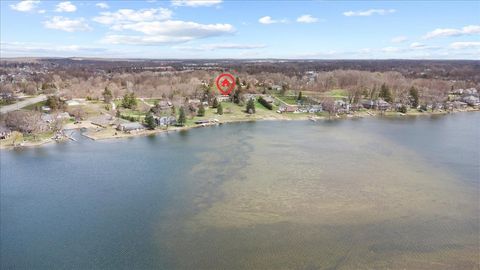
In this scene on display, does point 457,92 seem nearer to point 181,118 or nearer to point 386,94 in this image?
point 386,94

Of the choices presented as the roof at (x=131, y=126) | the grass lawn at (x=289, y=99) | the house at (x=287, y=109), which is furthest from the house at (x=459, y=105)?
the roof at (x=131, y=126)

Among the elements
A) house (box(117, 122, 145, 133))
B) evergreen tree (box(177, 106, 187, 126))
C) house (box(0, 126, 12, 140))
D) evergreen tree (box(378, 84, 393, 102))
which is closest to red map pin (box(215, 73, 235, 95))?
evergreen tree (box(177, 106, 187, 126))

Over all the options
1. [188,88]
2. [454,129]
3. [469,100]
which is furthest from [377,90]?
[188,88]

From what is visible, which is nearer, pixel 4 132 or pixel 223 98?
pixel 4 132

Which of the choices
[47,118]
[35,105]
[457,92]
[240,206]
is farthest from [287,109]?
[457,92]

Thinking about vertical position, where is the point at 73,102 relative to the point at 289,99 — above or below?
below

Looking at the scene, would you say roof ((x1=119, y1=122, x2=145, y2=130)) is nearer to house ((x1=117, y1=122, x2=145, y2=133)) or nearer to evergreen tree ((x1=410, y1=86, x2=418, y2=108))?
house ((x1=117, y1=122, x2=145, y2=133))

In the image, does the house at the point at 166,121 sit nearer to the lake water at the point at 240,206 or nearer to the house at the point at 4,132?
the lake water at the point at 240,206
